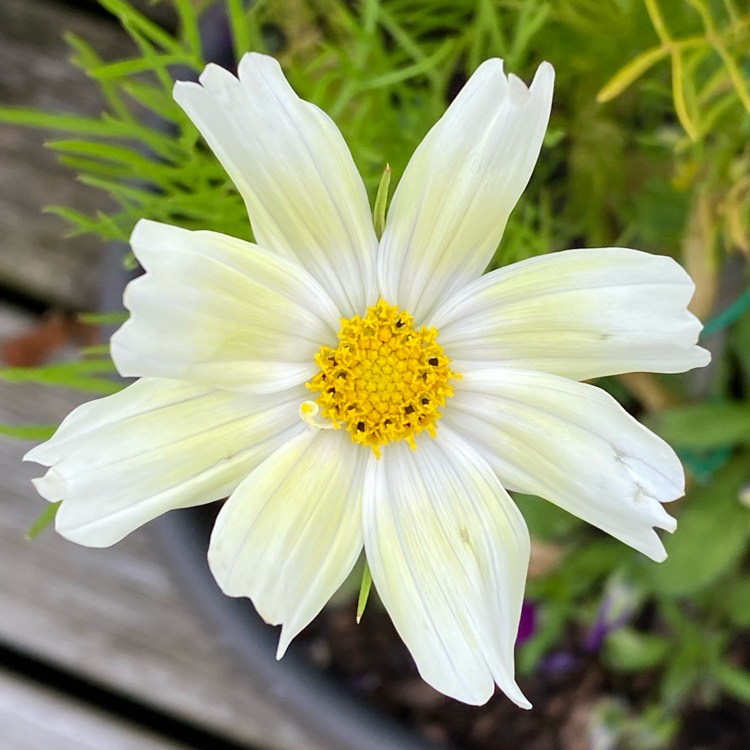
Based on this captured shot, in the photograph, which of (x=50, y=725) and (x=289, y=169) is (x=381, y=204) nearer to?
(x=289, y=169)

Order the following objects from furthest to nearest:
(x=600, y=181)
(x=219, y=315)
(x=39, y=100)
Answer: (x=39, y=100), (x=600, y=181), (x=219, y=315)

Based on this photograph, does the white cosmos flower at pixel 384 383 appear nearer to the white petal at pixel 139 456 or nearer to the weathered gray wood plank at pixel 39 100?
the white petal at pixel 139 456

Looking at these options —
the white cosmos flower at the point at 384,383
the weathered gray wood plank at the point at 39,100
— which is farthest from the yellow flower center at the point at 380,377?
the weathered gray wood plank at the point at 39,100

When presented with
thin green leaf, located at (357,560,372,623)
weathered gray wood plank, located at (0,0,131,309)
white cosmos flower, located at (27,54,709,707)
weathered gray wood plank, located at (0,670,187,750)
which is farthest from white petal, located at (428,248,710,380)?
weathered gray wood plank, located at (0,670,187,750)

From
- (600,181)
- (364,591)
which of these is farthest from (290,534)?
(600,181)

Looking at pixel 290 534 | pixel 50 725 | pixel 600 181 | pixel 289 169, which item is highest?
pixel 289 169

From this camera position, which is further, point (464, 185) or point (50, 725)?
point (50, 725)
